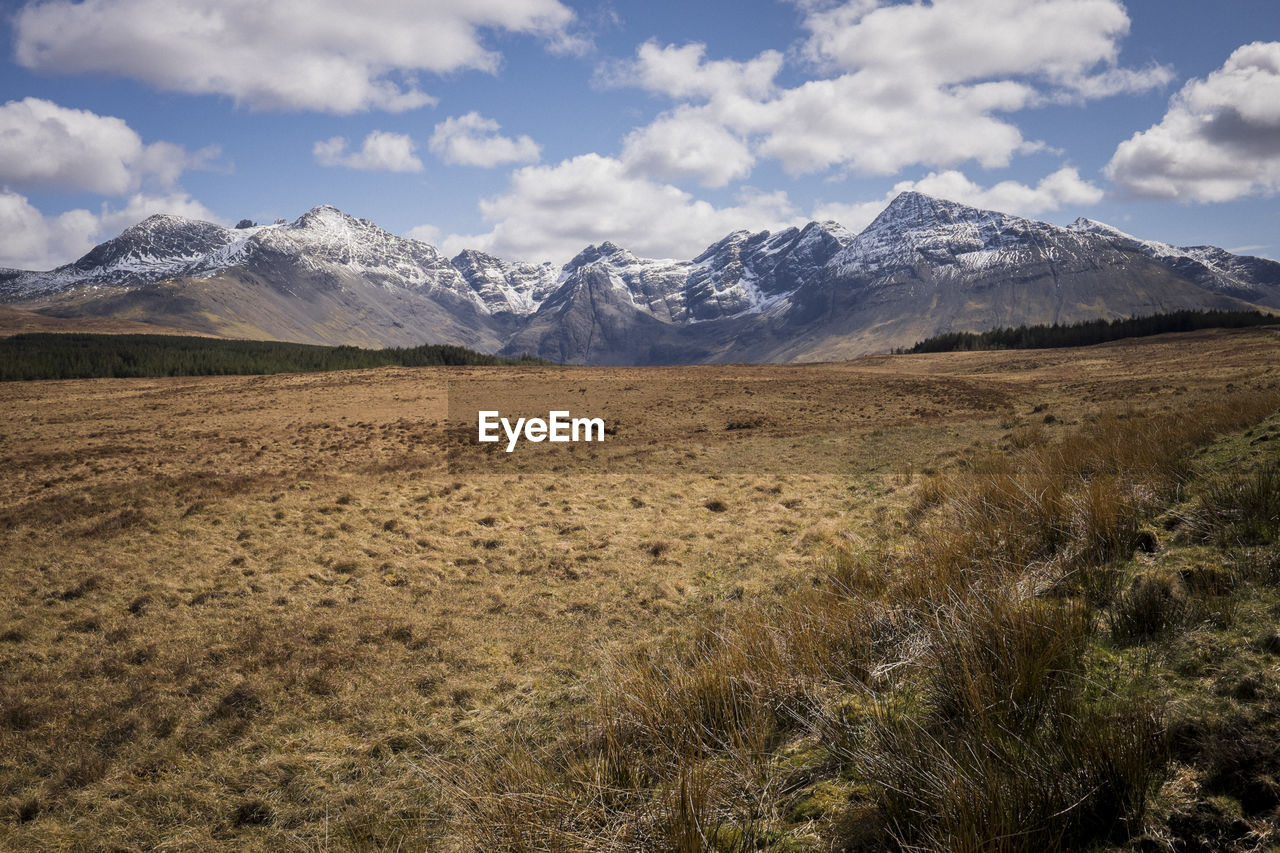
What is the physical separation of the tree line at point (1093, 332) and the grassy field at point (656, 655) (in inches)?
3553

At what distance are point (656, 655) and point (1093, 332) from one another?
110612 mm

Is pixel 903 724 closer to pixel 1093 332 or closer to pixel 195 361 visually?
pixel 195 361

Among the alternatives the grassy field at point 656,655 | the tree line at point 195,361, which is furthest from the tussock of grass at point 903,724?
the tree line at point 195,361

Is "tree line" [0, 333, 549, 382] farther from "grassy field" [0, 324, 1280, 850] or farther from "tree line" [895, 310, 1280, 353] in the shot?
"tree line" [895, 310, 1280, 353]

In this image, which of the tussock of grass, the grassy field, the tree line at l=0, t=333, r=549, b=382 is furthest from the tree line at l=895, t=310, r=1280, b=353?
the tussock of grass

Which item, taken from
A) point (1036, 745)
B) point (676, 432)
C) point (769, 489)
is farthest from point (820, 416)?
point (1036, 745)

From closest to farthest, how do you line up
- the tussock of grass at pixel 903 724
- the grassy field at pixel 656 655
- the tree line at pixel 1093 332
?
the tussock of grass at pixel 903 724, the grassy field at pixel 656 655, the tree line at pixel 1093 332

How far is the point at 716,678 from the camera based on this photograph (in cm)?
462

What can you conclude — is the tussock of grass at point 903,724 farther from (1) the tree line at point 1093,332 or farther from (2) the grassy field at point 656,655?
(1) the tree line at point 1093,332

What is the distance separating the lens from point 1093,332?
9031cm

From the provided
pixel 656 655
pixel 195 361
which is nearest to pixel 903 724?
pixel 656 655

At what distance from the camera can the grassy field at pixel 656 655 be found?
307 centimetres

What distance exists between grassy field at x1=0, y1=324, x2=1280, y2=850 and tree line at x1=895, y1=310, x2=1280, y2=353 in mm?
90238

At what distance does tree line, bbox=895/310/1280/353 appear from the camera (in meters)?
88.5
